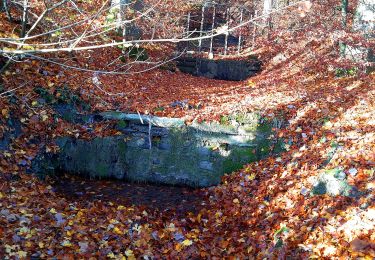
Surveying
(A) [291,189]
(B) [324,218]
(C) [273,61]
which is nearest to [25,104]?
(A) [291,189]

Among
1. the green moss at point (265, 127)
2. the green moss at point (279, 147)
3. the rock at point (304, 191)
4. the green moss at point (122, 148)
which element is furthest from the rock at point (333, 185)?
the green moss at point (122, 148)

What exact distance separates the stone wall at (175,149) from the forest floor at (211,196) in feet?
0.89

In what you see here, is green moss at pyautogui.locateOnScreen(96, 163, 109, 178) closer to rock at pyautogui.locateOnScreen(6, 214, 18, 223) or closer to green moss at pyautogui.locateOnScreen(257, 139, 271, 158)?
rock at pyautogui.locateOnScreen(6, 214, 18, 223)

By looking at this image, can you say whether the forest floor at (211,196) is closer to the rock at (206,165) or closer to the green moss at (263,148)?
the green moss at (263,148)

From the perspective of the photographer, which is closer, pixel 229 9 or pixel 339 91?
pixel 339 91

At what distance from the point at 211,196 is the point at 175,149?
132 cm

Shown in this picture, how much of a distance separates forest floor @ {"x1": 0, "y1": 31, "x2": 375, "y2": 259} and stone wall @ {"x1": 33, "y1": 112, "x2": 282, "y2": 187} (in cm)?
27

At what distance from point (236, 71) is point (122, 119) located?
8673 millimetres

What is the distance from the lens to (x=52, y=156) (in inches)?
284

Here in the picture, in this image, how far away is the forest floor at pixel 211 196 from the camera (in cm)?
475

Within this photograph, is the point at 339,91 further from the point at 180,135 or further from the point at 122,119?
the point at 122,119

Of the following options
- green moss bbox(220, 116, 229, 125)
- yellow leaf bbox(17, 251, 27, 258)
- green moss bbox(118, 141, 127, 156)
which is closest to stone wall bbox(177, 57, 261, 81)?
green moss bbox(220, 116, 229, 125)

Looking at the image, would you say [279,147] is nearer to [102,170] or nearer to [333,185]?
[333,185]

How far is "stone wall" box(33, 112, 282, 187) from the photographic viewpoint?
7.79 meters
